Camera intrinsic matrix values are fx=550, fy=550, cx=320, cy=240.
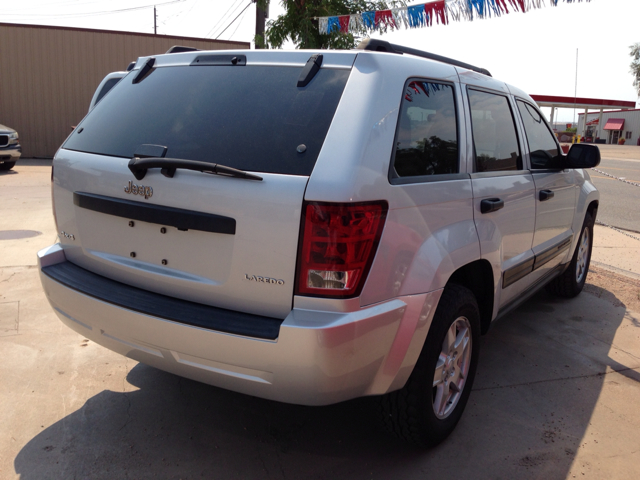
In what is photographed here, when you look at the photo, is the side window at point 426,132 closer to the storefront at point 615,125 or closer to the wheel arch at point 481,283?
the wheel arch at point 481,283

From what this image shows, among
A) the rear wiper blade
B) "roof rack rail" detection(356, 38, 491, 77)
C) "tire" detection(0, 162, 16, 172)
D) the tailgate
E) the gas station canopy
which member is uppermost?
the gas station canopy

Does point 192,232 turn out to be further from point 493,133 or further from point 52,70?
point 52,70

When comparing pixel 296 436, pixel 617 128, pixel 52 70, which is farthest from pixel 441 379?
pixel 617 128

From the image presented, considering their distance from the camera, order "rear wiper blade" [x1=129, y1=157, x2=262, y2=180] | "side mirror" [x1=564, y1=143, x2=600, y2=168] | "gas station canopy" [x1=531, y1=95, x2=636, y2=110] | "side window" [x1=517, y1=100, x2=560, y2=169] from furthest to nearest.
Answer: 1. "gas station canopy" [x1=531, y1=95, x2=636, y2=110]
2. "side mirror" [x1=564, y1=143, x2=600, y2=168]
3. "side window" [x1=517, y1=100, x2=560, y2=169]
4. "rear wiper blade" [x1=129, y1=157, x2=262, y2=180]

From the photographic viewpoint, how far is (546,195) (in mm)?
3760

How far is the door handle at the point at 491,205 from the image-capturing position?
287 centimetres

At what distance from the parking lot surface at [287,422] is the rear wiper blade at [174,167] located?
1.23m

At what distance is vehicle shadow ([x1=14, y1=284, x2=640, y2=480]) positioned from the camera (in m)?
2.56

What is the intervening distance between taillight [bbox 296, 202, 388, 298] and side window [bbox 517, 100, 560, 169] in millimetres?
2178

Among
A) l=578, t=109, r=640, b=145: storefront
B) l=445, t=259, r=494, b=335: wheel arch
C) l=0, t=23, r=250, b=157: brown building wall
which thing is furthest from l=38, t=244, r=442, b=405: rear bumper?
l=578, t=109, r=640, b=145: storefront

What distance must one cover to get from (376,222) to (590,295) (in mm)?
4124

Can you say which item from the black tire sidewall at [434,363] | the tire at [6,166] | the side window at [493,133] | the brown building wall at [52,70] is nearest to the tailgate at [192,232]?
the black tire sidewall at [434,363]

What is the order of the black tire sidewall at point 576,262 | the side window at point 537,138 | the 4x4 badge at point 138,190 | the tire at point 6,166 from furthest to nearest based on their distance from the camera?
the tire at point 6,166, the black tire sidewall at point 576,262, the side window at point 537,138, the 4x4 badge at point 138,190

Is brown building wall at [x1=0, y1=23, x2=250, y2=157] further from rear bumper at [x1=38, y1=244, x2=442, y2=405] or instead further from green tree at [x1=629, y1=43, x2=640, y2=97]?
green tree at [x1=629, y1=43, x2=640, y2=97]
